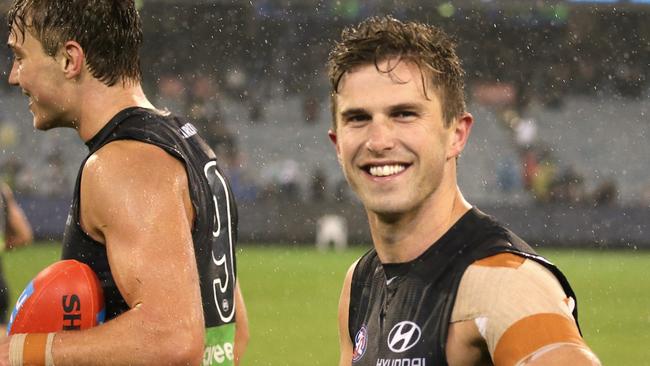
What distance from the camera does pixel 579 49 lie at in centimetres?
2817

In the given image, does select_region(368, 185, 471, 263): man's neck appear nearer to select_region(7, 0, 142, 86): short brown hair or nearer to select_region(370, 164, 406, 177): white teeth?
select_region(370, 164, 406, 177): white teeth

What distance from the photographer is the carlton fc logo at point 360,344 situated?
2.86m

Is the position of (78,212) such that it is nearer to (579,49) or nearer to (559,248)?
(559,248)

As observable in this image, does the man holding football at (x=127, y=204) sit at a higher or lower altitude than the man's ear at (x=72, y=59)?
lower

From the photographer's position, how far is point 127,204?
3.01 metres

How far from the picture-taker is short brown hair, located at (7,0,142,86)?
10.8ft

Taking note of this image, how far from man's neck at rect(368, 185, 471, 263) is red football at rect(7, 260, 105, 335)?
0.84 metres

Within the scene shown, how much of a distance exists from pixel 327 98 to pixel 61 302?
81.4 ft

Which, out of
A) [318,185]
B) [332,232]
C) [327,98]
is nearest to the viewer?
[332,232]

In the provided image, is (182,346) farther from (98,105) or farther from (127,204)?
(98,105)

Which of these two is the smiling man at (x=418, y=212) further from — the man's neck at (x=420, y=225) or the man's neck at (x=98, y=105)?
the man's neck at (x=98, y=105)

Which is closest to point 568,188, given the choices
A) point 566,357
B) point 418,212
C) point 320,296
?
point 320,296

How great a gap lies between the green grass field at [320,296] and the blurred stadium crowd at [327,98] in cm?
328

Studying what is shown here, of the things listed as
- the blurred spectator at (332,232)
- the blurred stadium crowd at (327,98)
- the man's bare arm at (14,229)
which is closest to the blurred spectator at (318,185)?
the blurred stadium crowd at (327,98)
